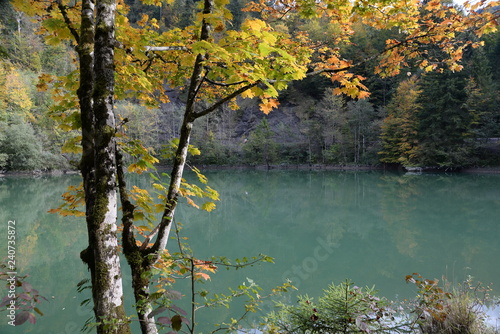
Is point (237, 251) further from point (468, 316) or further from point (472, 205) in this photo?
point (472, 205)

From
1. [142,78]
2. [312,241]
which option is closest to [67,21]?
[142,78]

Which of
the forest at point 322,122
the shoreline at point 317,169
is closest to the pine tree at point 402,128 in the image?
the forest at point 322,122

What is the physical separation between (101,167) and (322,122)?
95.9 ft

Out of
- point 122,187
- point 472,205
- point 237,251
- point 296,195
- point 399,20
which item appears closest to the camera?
point 122,187

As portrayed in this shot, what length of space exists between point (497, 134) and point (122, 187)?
25032mm

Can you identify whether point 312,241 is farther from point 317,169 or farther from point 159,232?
point 317,169

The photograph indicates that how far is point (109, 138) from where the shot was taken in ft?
4.50

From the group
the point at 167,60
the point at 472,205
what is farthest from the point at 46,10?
the point at 472,205

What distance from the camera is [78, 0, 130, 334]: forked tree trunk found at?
4.29ft

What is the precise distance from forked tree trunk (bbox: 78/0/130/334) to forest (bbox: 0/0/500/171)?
12549 millimetres

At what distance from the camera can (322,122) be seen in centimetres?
2927

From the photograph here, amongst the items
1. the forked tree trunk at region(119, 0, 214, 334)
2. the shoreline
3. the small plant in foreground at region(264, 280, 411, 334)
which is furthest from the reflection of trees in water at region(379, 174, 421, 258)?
the shoreline

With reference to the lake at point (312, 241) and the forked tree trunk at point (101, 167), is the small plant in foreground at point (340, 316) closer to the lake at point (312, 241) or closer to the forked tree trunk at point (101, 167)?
the forked tree trunk at point (101, 167)

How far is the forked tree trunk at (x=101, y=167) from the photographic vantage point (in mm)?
1308
